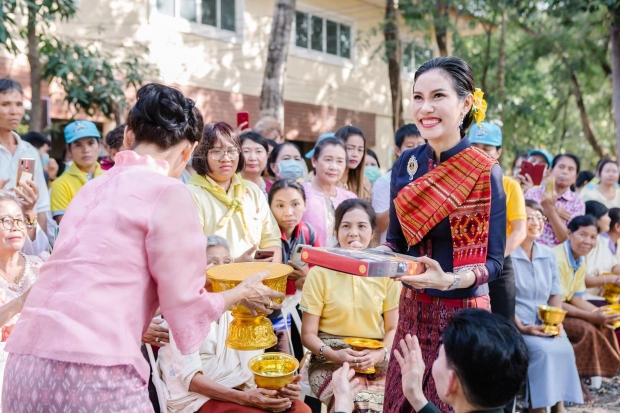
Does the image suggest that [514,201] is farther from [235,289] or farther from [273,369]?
[235,289]

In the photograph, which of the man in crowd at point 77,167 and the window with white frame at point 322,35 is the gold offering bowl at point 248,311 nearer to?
the man in crowd at point 77,167

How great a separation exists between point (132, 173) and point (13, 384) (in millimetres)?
690

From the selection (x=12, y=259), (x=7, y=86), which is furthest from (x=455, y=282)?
(x=7, y=86)

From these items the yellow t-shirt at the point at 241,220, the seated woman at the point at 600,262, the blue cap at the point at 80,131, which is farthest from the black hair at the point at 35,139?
the seated woman at the point at 600,262

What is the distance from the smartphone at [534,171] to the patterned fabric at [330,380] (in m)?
2.83

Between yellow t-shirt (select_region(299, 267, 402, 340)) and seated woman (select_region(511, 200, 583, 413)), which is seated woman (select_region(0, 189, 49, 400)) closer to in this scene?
yellow t-shirt (select_region(299, 267, 402, 340))

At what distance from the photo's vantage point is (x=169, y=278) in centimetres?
178

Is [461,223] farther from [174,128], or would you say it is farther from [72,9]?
[72,9]

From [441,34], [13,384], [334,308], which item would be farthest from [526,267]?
[441,34]

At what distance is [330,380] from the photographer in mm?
3426

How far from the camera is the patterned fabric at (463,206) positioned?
213 centimetres

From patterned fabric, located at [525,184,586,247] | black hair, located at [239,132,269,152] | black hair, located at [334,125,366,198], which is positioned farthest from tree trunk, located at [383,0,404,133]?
black hair, located at [239,132,269,152]

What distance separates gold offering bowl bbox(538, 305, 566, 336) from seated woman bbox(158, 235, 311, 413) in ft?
7.23

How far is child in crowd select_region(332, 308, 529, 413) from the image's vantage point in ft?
6.12
